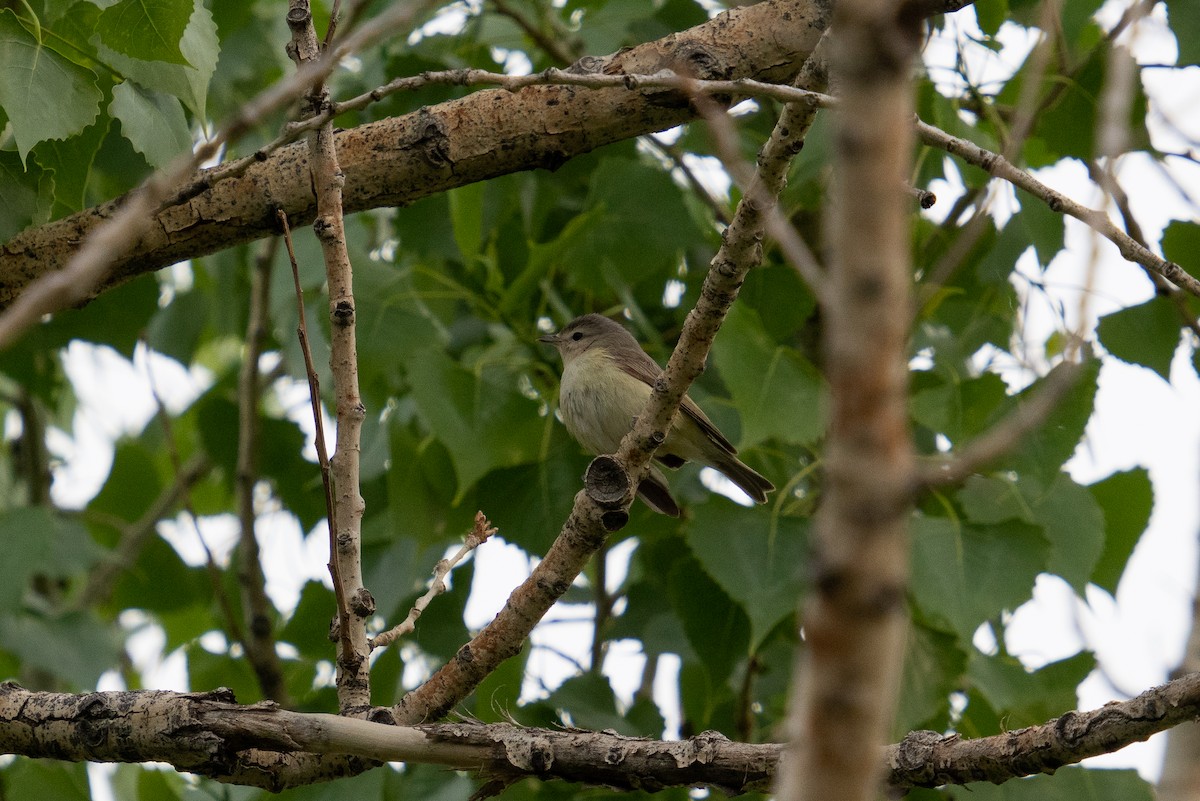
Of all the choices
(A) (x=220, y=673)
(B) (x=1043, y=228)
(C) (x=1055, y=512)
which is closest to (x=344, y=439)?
(B) (x=1043, y=228)

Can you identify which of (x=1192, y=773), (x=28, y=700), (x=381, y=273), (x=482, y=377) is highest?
(x=381, y=273)

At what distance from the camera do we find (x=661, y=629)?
517 centimetres

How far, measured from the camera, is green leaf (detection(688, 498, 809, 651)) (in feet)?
12.9

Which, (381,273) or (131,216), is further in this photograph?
(381,273)

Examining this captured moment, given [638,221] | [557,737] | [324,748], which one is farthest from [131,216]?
[638,221]

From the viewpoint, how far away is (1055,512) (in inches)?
160

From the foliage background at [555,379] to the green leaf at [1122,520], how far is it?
0.4 inches

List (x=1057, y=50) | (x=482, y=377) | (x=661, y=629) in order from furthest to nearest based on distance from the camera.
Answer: (x=661, y=629) → (x=482, y=377) → (x=1057, y=50)

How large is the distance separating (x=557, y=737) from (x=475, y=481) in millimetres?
1949

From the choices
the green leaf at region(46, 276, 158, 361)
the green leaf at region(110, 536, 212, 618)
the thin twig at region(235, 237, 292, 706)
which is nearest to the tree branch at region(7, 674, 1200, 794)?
the green leaf at region(46, 276, 158, 361)

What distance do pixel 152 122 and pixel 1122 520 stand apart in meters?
3.38

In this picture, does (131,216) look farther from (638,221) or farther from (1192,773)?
(638,221)

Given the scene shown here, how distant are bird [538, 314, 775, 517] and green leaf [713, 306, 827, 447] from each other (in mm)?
884

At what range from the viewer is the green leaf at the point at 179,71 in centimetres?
284
